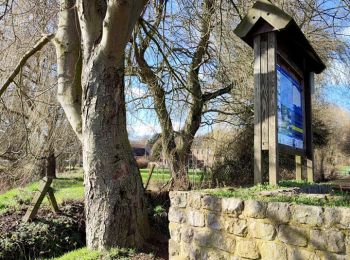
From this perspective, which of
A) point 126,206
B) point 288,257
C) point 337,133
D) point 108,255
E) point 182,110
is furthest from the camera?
point 337,133

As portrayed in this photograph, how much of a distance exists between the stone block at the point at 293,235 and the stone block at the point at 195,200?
1.10 meters

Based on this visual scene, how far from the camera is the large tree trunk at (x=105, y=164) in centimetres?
611

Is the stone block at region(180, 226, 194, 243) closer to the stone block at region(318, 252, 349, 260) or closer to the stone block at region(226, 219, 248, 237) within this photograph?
the stone block at region(226, 219, 248, 237)

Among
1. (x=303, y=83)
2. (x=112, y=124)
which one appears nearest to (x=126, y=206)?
(x=112, y=124)

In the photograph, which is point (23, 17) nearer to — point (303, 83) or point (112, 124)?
point (112, 124)

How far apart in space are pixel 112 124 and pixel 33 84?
6.97m

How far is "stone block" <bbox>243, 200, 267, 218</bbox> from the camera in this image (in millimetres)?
3906

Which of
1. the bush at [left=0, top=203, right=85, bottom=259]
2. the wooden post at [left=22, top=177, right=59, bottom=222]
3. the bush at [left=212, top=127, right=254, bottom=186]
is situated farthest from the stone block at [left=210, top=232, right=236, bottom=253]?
the bush at [left=212, top=127, right=254, bottom=186]

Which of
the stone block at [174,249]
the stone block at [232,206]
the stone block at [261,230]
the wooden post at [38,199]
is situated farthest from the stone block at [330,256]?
the wooden post at [38,199]

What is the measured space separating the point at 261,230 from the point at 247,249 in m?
0.29

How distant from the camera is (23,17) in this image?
904cm

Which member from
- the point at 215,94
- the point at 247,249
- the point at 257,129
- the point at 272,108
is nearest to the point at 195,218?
the point at 247,249

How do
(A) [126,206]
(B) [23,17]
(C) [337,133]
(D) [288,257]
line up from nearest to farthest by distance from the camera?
(D) [288,257] < (A) [126,206] < (B) [23,17] < (C) [337,133]

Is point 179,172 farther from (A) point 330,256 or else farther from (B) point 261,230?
(A) point 330,256
